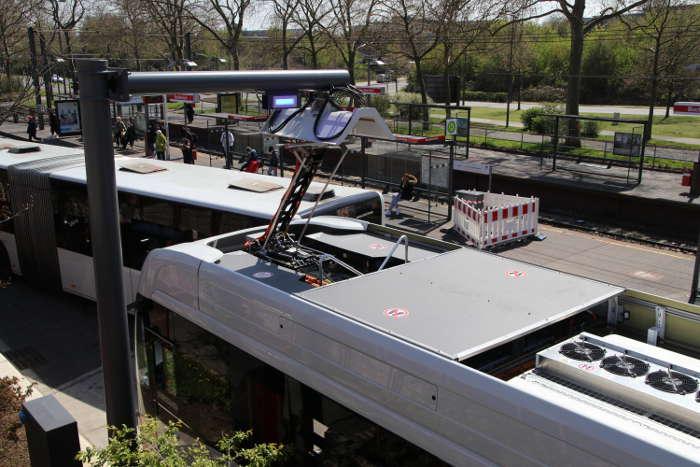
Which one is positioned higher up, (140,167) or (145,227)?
(140,167)

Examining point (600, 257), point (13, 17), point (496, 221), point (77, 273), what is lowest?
point (600, 257)

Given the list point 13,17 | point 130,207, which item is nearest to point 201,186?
point 130,207

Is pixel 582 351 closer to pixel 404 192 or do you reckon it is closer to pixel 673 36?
pixel 404 192

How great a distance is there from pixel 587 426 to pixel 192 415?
3.93 metres

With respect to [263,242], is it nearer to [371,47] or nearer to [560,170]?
[560,170]

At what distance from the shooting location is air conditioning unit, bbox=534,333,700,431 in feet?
10.6

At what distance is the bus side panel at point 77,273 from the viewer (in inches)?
475

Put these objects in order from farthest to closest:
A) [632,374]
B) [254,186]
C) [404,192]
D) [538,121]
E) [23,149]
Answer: [538,121]
[404,192]
[23,149]
[254,186]
[632,374]

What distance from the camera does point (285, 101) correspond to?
5973 mm

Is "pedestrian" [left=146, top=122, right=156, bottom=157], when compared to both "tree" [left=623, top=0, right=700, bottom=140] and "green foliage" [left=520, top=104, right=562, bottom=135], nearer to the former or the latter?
"green foliage" [left=520, top=104, right=562, bottom=135]

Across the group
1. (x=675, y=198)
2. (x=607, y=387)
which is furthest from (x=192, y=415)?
(x=675, y=198)

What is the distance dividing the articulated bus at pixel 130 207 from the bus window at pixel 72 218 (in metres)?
0.02

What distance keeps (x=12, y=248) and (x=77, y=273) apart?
225 cm

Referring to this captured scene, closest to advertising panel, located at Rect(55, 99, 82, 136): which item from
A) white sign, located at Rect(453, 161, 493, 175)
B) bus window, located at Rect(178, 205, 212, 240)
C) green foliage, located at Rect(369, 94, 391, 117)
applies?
white sign, located at Rect(453, 161, 493, 175)
